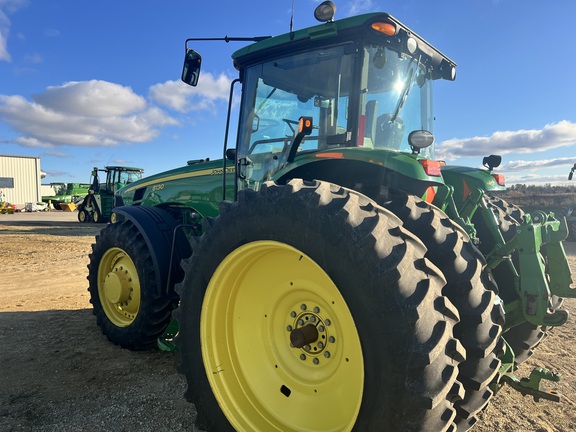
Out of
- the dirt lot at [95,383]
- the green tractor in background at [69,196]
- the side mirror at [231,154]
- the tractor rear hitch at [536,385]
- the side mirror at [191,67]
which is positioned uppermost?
the side mirror at [191,67]

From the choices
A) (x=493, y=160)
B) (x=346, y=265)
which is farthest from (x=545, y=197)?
(x=346, y=265)

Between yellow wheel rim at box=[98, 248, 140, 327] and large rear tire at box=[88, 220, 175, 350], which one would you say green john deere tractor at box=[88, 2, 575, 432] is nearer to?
large rear tire at box=[88, 220, 175, 350]

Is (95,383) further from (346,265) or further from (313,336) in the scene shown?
(346,265)

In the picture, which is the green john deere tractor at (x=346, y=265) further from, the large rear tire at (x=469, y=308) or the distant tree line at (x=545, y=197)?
the distant tree line at (x=545, y=197)

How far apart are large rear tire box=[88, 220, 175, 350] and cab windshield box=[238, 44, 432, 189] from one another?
131 cm

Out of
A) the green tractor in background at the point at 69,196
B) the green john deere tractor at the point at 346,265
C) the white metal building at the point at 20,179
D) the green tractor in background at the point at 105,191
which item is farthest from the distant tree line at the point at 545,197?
the white metal building at the point at 20,179

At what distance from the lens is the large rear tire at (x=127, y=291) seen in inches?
150

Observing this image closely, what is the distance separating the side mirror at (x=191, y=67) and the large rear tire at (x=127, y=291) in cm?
154

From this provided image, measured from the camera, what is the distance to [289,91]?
3344 mm

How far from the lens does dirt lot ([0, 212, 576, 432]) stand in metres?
2.89

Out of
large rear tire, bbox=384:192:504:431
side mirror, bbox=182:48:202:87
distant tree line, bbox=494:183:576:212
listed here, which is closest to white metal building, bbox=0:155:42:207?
distant tree line, bbox=494:183:576:212

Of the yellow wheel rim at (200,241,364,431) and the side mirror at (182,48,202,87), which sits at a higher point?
the side mirror at (182,48,202,87)

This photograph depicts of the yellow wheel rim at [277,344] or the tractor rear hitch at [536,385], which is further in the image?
the tractor rear hitch at [536,385]

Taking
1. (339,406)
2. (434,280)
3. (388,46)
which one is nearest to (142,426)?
(339,406)
